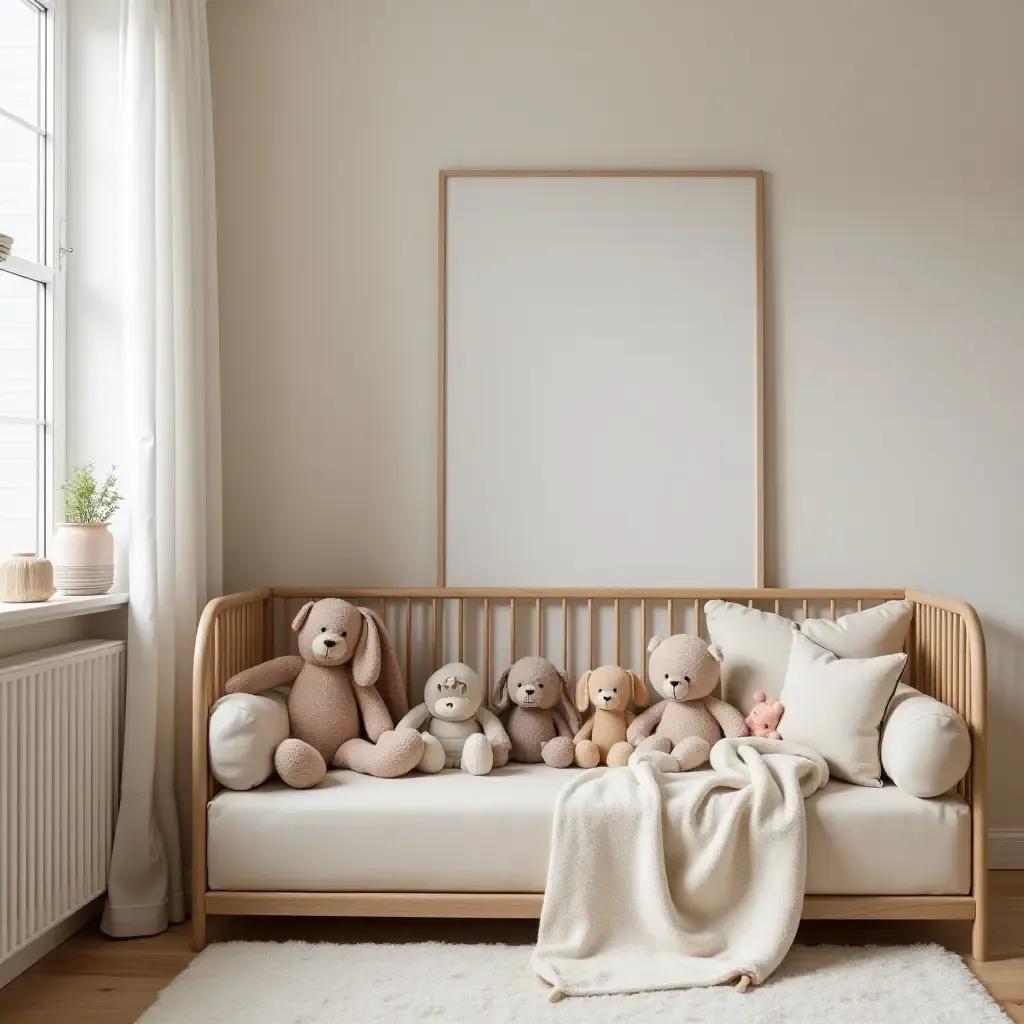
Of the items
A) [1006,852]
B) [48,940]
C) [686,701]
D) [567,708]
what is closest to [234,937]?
[48,940]

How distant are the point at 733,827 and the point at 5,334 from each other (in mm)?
1921

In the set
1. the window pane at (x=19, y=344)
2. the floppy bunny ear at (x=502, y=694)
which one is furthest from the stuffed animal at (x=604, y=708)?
the window pane at (x=19, y=344)

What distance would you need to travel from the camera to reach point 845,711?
2260 mm

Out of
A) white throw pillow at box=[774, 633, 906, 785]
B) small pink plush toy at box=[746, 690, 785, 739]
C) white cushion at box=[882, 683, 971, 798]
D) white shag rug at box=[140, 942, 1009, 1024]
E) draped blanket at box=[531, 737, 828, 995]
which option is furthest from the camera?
small pink plush toy at box=[746, 690, 785, 739]

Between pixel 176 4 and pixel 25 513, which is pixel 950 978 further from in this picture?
pixel 176 4

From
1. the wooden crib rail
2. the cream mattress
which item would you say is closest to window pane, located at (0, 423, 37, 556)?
the wooden crib rail

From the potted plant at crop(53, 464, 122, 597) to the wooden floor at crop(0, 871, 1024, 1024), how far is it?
0.78 metres

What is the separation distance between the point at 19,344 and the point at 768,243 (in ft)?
6.28

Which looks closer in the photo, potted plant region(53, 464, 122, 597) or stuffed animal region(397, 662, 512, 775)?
potted plant region(53, 464, 122, 597)

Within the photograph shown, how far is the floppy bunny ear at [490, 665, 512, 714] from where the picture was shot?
257 centimetres

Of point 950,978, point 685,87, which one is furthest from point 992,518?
point 685,87

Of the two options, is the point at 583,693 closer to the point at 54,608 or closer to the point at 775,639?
the point at 775,639

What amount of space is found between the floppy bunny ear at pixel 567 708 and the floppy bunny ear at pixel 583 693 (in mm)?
36

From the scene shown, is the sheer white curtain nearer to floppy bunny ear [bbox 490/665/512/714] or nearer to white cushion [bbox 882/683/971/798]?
floppy bunny ear [bbox 490/665/512/714]
